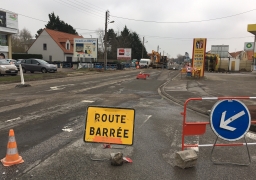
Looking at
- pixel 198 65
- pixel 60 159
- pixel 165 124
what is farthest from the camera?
pixel 198 65

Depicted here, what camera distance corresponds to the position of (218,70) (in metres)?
47.8

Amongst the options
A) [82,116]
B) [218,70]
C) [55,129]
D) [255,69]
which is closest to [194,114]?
[82,116]

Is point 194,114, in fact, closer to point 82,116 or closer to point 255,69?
point 82,116

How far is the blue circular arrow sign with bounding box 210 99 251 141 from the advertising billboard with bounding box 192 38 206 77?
23135 mm

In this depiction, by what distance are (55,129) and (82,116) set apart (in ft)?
5.18

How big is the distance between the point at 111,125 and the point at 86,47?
4027cm

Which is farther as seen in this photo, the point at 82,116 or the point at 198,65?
the point at 198,65

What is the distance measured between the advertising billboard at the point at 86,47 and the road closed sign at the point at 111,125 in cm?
3925

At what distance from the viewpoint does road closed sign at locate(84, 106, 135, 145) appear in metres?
4.64

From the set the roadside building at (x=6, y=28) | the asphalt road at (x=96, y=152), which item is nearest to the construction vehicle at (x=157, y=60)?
the roadside building at (x=6, y=28)

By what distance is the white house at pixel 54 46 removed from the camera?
61.1 meters

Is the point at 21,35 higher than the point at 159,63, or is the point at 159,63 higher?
the point at 21,35

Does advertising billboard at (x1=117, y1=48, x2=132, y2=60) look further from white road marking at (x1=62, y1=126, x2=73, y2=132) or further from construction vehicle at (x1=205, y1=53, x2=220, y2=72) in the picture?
white road marking at (x1=62, y1=126, x2=73, y2=132)

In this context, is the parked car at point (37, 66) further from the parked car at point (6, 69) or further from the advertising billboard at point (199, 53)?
the advertising billboard at point (199, 53)
